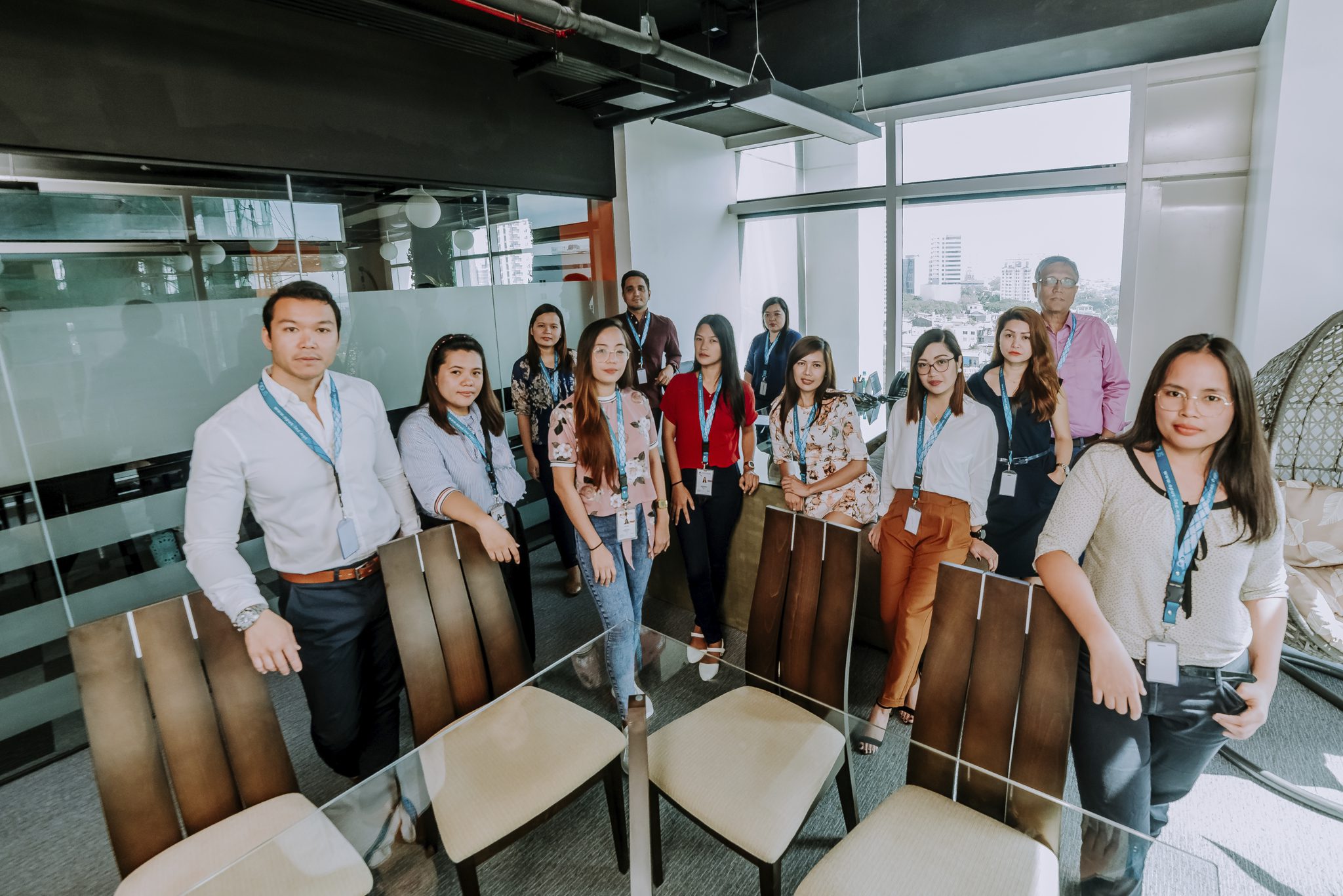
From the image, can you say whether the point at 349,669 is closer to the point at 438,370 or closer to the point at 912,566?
the point at 438,370

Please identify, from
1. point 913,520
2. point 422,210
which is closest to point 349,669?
point 913,520

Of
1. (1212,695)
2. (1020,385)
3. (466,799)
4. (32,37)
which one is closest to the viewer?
(1212,695)

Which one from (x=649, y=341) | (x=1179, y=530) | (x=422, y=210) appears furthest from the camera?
(x=649, y=341)

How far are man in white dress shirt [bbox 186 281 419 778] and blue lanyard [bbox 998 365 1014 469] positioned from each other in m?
2.50

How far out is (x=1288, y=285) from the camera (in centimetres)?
308

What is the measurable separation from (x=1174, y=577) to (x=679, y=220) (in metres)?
5.23

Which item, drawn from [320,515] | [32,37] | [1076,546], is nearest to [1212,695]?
[1076,546]

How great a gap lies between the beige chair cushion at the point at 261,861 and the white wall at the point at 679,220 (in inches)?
170

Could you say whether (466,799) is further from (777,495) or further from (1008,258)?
(1008,258)

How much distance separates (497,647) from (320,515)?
26.6 inches

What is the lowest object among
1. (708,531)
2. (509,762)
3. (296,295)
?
(509,762)

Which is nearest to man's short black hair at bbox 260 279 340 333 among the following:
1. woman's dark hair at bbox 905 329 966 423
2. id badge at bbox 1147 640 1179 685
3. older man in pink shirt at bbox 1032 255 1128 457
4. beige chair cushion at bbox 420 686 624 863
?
beige chair cushion at bbox 420 686 624 863

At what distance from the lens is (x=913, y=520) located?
8.07 feet

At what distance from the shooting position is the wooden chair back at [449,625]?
194 cm
